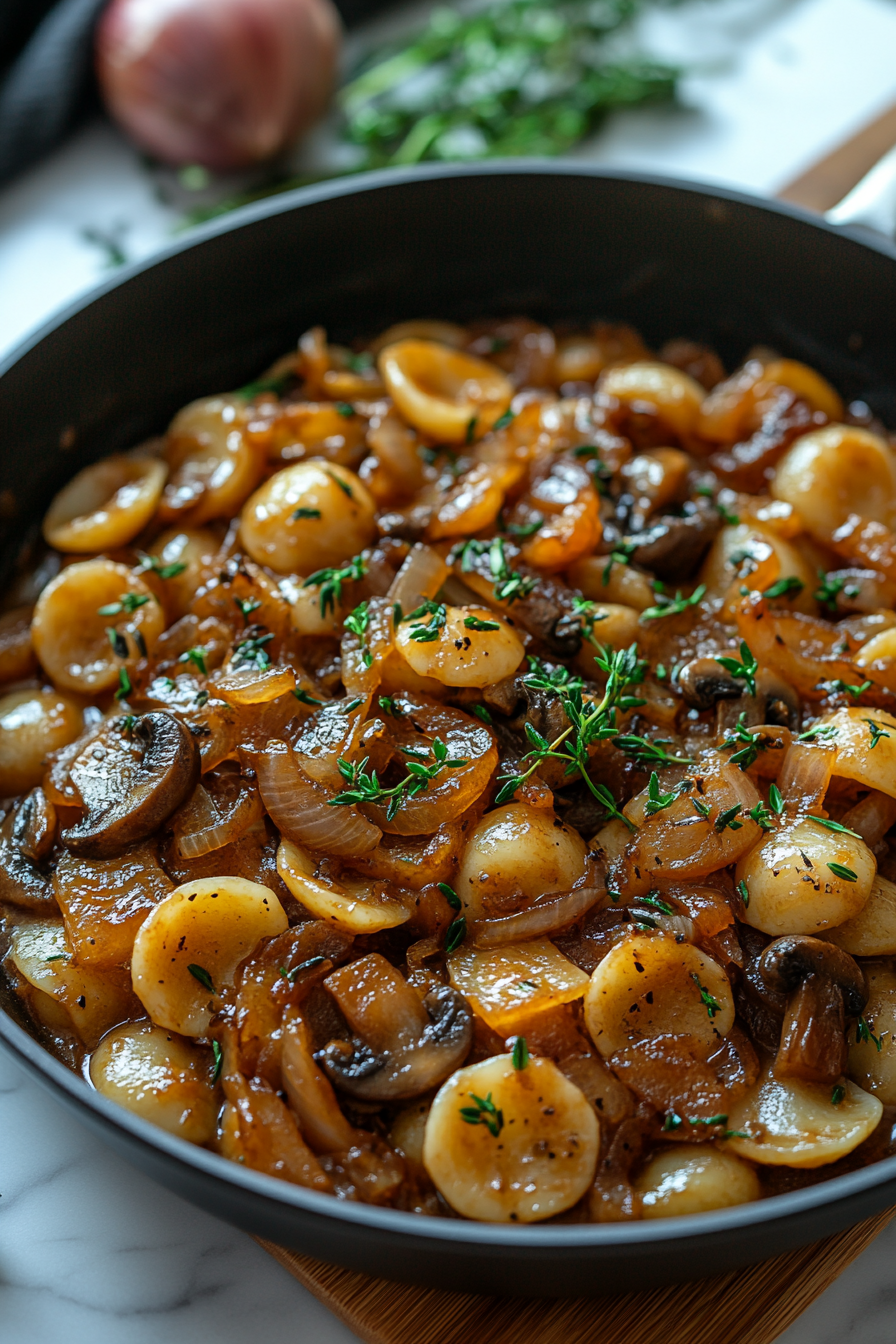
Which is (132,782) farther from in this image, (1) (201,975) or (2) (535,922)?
(2) (535,922)

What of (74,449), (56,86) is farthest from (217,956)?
(56,86)

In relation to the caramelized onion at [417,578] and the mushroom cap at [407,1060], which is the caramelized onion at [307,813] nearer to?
the mushroom cap at [407,1060]

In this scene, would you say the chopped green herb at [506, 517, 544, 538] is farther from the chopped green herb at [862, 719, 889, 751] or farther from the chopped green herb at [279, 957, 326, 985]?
the chopped green herb at [279, 957, 326, 985]

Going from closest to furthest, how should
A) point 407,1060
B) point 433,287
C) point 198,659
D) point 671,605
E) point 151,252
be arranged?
point 407,1060 → point 198,659 → point 671,605 → point 433,287 → point 151,252

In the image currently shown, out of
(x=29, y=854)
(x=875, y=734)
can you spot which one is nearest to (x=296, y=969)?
(x=29, y=854)

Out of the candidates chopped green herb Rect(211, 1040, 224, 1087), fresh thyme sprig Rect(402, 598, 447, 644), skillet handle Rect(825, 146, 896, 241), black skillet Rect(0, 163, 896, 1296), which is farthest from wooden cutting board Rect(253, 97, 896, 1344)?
skillet handle Rect(825, 146, 896, 241)

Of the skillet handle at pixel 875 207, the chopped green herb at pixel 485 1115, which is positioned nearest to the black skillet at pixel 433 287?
the skillet handle at pixel 875 207

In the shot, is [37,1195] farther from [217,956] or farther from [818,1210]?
[818,1210]
